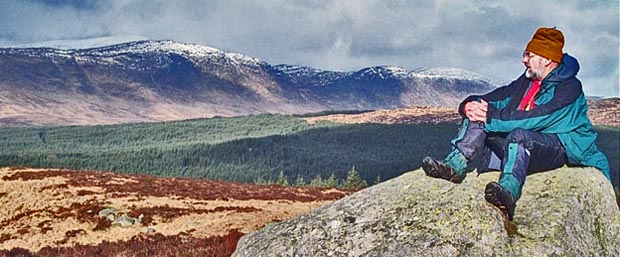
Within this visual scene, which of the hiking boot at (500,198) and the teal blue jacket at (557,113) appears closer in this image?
the hiking boot at (500,198)

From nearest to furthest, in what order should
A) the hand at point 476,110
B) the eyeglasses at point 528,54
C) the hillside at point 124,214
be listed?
the hand at point 476,110
the eyeglasses at point 528,54
the hillside at point 124,214

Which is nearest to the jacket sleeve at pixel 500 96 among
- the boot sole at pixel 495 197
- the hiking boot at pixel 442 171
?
the hiking boot at pixel 442 171

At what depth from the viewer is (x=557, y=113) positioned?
22.8ft

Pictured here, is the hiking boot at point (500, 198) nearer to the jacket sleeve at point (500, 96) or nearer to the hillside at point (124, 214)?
the jacket sleeve at point (500, 96)

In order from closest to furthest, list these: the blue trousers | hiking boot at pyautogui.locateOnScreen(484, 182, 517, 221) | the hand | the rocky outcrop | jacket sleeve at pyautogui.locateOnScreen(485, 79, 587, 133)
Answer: the rocky outcrop < hiking boot at pyautogui.locateOnScreen(484, 182, 517, 221) < the blue trousers < jacket sleeve at pyautogui.locateOnScreen(485, 79, 587, 133) < the hand

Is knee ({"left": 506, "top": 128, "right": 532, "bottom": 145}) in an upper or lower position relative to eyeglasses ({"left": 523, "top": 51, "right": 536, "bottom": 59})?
lower

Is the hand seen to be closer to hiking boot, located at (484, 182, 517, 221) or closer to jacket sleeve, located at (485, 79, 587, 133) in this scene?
jacket sleeve, located at (485, 79, 587, 133)

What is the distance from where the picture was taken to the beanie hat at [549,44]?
7043 mm

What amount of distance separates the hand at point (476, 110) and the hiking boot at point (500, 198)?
961 mm

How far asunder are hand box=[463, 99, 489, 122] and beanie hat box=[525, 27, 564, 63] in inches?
40.0

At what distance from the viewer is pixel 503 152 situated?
7180 millimetres

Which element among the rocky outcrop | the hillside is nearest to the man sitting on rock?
the rocky outcrop

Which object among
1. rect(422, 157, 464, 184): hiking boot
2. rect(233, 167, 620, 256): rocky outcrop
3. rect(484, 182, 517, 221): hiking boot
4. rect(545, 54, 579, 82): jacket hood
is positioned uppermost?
rect(545, 54, 579, 82): jacket hood

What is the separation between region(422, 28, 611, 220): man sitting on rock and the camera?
6.79 m
